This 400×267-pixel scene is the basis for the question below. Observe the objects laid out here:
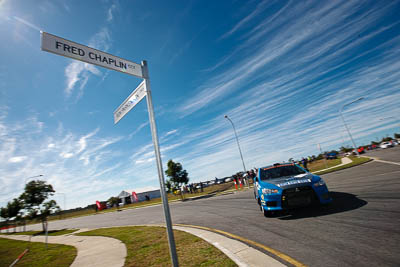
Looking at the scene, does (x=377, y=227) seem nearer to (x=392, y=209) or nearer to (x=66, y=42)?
(x=392, y=209)

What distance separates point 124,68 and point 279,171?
5.91 m

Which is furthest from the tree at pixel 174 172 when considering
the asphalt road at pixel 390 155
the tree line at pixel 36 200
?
the asphalt road at pixel 390 155

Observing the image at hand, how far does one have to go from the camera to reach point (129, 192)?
49312 millimetres

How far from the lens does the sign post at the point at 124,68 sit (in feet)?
7.64

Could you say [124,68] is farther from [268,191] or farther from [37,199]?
[37,199]

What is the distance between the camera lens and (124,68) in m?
2.90

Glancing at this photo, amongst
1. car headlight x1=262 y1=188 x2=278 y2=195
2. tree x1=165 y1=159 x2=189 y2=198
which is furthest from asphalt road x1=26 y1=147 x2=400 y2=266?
tree x1=165 y1=159 x2=189 y2=198

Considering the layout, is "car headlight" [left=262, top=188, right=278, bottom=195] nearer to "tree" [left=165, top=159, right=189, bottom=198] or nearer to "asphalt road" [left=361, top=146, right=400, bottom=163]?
"asphalt road" [left=361, top=146, right=400, bottom=163]

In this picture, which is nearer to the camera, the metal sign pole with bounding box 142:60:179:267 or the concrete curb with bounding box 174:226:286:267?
the metal sign pole with bounding box 142:60:179:267

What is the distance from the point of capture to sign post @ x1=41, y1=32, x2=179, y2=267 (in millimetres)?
2328

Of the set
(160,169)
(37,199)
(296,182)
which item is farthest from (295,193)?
(37,199)

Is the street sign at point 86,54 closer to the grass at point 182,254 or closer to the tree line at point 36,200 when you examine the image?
the grass at point 182,254

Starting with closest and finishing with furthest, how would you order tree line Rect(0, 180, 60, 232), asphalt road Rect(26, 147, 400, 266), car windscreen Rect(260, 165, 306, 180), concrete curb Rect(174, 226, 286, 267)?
asphalt road Rect(26, 147, 400, 266) → concrete curb Rect(174, 226, 286, 267) → car windscreen Rect(260, 165, 306, 180) → tree line Rect(0, 180, 60, 232)

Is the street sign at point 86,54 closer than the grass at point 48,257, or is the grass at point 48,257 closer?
the street sign at point 86,54
